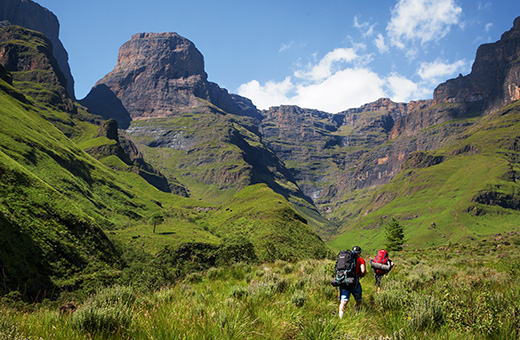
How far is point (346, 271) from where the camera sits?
8359mm

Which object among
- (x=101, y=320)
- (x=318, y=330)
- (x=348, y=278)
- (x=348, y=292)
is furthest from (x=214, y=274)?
(x=318, y=330)

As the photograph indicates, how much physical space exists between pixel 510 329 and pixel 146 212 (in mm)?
182583

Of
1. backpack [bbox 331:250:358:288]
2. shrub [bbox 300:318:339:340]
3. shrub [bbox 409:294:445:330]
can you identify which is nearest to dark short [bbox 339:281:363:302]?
backpack [bbox 331:250:358:288]

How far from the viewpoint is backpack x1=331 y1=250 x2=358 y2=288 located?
26.6ft

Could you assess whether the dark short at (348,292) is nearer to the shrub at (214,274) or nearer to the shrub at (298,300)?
the shrub at (298,300)

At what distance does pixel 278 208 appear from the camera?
16262 cm

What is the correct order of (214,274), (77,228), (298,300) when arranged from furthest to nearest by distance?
(77,228)
(214,274)
(298,300)

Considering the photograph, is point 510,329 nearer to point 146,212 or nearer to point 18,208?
point 18,208

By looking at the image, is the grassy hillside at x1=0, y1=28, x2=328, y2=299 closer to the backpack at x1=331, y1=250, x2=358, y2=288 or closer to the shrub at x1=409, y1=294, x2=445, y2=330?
the shrub at x1=409, y1=294, x2=445, y2=330

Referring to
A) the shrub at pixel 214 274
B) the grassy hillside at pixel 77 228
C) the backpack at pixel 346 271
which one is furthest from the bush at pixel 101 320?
the shrub at pixel 214 274

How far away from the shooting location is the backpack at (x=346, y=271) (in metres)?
8.10

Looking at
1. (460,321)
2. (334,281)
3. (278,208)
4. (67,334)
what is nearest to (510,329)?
(460,321)

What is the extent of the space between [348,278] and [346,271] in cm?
27

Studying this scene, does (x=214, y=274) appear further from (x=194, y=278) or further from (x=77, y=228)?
(x=77, y=228)
